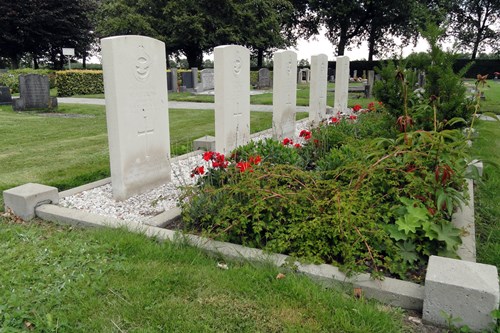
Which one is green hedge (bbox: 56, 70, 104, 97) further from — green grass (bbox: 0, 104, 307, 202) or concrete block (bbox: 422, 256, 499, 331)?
concrete block (bbox: 422, 256, 499, 331)

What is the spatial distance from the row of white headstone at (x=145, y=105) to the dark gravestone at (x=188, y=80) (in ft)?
58.0

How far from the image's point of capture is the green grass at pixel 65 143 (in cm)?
550

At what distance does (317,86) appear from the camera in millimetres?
10078

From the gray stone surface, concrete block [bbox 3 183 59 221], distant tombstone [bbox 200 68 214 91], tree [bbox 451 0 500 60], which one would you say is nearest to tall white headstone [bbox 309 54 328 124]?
the gray stone surface

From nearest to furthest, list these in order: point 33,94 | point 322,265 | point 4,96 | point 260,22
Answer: point 322,265
point 33,94
point 4,96
point 260,22

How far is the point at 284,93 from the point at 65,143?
14.2 feet

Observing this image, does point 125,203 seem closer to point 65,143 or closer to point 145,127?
point 145,127

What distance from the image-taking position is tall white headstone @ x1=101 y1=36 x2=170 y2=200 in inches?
163

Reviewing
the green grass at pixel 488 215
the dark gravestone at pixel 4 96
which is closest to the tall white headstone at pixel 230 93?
the green grass at pixel 488 215

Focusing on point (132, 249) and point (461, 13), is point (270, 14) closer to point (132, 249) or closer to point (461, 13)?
point (461, 13)

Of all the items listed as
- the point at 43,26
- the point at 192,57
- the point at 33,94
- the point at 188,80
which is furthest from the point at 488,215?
the point at 43,26

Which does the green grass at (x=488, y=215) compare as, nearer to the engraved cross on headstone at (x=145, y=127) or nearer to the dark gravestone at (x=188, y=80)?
the engraved cross on headstone at (x=145, y=127)

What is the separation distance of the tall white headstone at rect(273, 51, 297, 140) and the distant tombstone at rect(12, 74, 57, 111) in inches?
368

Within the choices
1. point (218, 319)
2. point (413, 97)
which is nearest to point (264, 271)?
point (218, 319)
